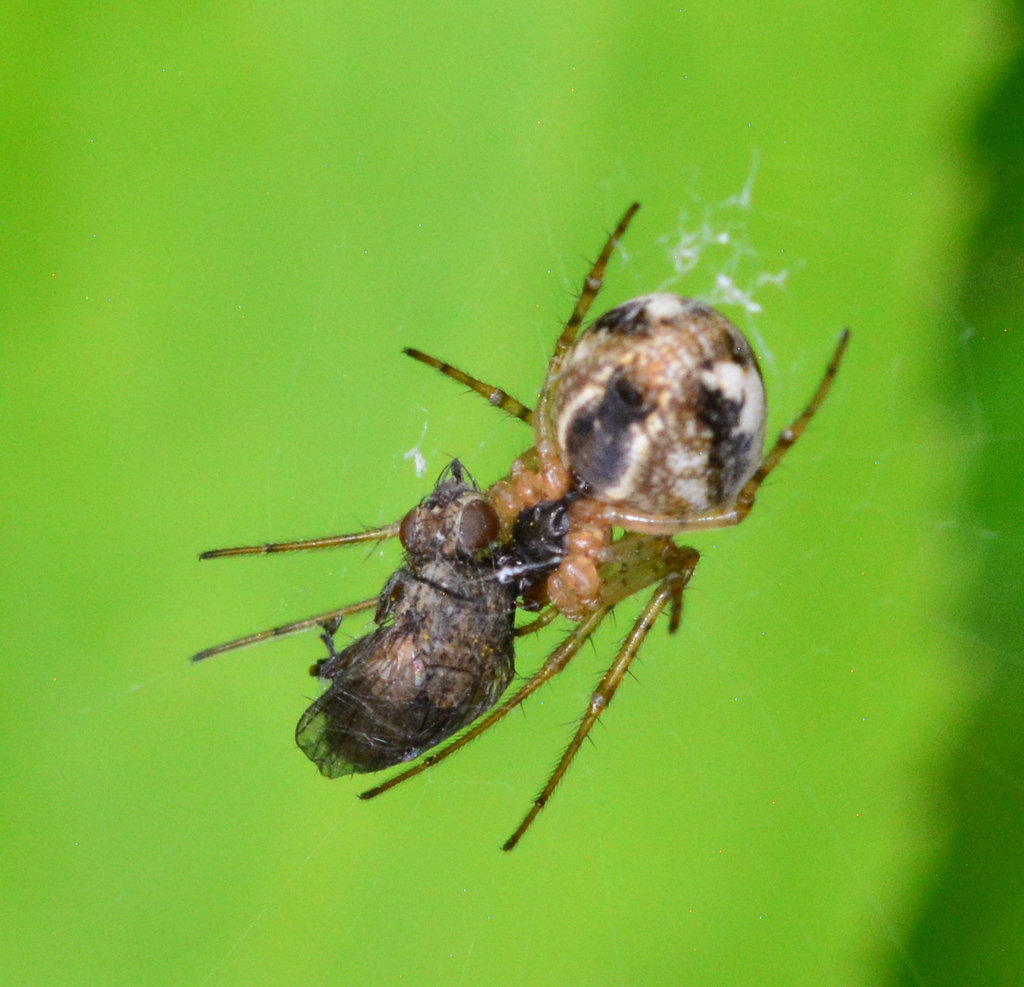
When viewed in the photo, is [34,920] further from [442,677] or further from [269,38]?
[269,38]

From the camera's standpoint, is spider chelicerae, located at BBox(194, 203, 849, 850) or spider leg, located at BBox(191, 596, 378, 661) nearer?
spider chelicerae, located at BBox(194, 203, 849, 850)

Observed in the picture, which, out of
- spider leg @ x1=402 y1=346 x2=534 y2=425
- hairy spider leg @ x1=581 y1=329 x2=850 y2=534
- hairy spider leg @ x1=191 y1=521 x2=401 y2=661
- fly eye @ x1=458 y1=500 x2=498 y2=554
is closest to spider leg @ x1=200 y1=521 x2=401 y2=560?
hairy spider leg @ x1=191 y1=521 x2=401 y2=661

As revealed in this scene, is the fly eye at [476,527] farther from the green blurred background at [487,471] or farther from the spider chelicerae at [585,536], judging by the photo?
the green blurred background at [487,471]

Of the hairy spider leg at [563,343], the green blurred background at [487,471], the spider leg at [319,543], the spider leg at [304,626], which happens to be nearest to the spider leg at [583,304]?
the hairy spider leg at [563,343]

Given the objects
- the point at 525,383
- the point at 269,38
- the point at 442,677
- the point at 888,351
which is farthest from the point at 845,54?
the point at 442,677

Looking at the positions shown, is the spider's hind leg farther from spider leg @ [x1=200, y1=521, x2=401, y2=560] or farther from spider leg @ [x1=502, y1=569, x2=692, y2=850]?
spider leg @ [x1=200, y1=521, x2=401, y2=560]

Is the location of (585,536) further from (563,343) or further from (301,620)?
(301,620)

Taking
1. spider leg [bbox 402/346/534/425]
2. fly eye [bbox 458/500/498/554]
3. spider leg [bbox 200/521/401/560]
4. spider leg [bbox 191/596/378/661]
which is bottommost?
spider leg [bbox 191/596/378/661]
